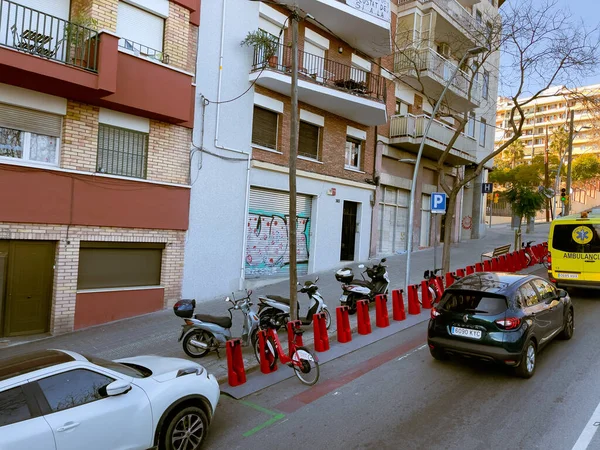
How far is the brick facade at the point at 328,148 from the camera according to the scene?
45.7 feet

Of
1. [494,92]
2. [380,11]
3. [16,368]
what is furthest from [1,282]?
[494,92]

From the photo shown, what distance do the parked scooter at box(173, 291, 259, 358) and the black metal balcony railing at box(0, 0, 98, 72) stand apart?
5369 mm

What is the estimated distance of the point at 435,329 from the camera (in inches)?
275

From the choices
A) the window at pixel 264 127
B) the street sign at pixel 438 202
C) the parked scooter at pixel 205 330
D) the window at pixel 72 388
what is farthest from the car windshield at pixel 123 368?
the window at pixel 264 127

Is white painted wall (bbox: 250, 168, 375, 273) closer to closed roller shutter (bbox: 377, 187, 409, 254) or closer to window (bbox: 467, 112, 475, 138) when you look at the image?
closed roller shutter (bbox: 377, 187, 409, 254)

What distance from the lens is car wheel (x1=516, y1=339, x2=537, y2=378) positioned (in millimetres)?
6320

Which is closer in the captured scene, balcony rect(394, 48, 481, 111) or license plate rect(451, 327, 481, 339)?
license plate rect(451, 327, 481, 339)

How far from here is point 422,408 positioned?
18.4 ft

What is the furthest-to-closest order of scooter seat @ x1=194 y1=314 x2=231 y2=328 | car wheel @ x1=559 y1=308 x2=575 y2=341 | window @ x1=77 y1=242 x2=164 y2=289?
window @ x1=77 y1=242 x2=164 y2=289 → car wheel @ x1=559 y1=308 x2=575 y2=341 → scooter seat @ x1=194 y1=314 x2=231 y2=328

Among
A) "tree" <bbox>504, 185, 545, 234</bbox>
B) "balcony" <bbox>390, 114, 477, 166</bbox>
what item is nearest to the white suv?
"balcony" <bbox>390, 114, 477, 166</bbox>

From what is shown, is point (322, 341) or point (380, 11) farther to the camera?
point (380, 11)

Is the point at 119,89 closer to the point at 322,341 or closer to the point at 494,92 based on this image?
the point at 322,341

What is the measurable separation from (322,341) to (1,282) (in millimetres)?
6347

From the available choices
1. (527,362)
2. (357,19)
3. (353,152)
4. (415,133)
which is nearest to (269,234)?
(353,152)
